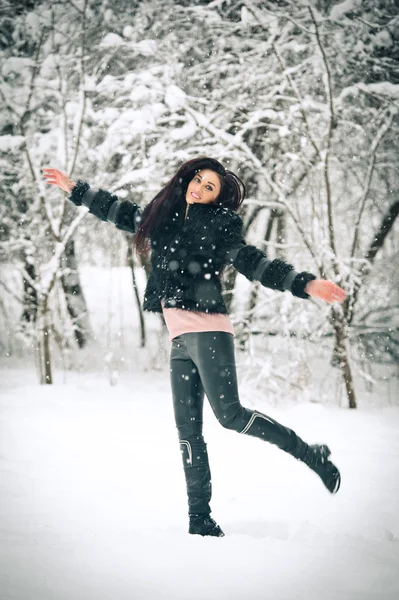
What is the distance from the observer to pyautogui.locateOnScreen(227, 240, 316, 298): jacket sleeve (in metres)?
2.18

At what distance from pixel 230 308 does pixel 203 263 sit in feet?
15.4

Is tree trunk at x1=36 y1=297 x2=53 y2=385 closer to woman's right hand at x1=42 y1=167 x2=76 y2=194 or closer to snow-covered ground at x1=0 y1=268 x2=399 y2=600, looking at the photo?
snow-covered ground at x1=0 y1=268 x2=399 y2=600

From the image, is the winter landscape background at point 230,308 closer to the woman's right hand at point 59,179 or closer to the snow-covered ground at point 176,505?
the snow-covered ground at point 176,505

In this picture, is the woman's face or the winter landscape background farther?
the woman's face

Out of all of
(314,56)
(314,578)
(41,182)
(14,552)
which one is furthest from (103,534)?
(314,56)

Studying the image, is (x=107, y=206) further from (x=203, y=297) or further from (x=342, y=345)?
(x=342, y=345)

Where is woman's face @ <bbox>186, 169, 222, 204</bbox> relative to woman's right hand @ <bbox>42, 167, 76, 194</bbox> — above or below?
below

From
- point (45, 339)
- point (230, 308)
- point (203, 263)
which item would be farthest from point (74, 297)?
point (203, 263)

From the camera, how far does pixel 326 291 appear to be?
2092mm

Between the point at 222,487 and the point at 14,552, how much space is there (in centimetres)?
134

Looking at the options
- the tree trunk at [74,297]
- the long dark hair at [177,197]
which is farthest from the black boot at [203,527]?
the tree trunk at [74,297]

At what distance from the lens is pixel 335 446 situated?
3.72 metres

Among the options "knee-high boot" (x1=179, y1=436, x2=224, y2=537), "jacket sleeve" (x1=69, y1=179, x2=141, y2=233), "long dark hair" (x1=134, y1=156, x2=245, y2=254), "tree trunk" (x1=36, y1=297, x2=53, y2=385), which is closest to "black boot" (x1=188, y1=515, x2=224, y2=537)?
"knee-high boot" (x1=179, y1=436, x2=224, y2=537)

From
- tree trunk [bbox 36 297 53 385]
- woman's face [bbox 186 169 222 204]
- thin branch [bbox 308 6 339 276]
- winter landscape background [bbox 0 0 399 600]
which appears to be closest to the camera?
winter landscape background [bbox 0 0 399 600]
